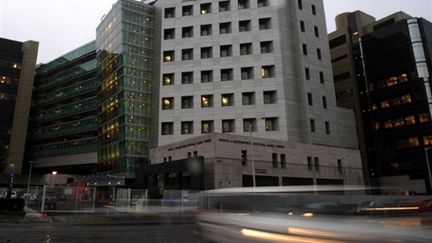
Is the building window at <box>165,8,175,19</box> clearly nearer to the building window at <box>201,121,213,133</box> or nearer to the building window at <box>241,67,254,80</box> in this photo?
the building window at <box>241,67,254,80</box>

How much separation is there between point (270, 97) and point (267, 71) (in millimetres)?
4308

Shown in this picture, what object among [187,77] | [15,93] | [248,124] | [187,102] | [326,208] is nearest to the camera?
[326,208]

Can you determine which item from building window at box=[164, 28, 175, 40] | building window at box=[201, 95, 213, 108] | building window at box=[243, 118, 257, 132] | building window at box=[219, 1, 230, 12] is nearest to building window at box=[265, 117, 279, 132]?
building window at box=[243, 118, 257, 132]

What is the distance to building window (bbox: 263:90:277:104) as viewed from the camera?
55344 mm

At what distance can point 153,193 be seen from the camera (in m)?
39.2

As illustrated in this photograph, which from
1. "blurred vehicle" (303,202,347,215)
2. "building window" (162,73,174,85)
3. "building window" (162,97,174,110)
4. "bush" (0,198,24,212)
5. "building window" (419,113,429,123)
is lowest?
"blurred vehicle" (303,202,347,215)

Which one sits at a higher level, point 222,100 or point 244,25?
point 244,25

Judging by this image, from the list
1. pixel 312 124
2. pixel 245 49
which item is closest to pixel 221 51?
pixel 245 49

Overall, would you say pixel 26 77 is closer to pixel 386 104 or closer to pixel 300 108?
pixel 300 108

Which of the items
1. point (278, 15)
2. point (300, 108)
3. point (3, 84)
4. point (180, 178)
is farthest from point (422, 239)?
point (3, 84)

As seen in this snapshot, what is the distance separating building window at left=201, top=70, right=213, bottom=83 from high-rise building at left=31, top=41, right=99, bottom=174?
2888cm

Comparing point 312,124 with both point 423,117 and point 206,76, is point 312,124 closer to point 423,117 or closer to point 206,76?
point 206,76

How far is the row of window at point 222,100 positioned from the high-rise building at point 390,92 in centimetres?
3040

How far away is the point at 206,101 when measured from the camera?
56500 mm
